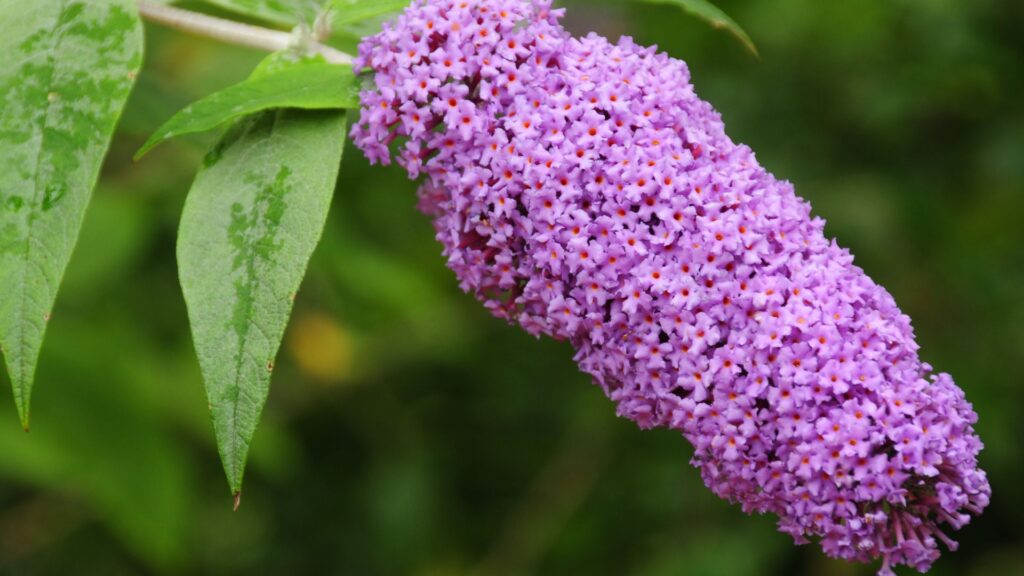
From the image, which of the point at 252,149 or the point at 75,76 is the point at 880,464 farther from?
the point at 75,76

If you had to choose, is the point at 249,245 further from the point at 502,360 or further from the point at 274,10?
the point at 502,360

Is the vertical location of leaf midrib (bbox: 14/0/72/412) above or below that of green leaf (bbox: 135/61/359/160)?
below

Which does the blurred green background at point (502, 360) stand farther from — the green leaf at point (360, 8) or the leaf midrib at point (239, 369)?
the leaf midrib at point (239, 369)

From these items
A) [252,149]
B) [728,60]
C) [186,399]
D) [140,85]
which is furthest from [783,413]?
[728,60]

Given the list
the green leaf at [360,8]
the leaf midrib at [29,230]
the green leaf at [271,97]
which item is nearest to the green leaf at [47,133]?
the leaf midrib at [29,230]

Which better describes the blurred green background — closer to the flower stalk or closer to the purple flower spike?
the flower stalk

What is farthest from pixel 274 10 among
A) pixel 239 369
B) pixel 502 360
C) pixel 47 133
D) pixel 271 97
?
pixel 502 360

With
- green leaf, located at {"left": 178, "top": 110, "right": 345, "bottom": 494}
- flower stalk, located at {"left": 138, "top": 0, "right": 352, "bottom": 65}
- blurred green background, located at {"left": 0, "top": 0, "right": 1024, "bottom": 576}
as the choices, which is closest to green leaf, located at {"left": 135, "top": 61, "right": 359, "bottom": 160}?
green leaf, located at {"left": 178, "top": 110, "right": 345, "bottom": 494}
